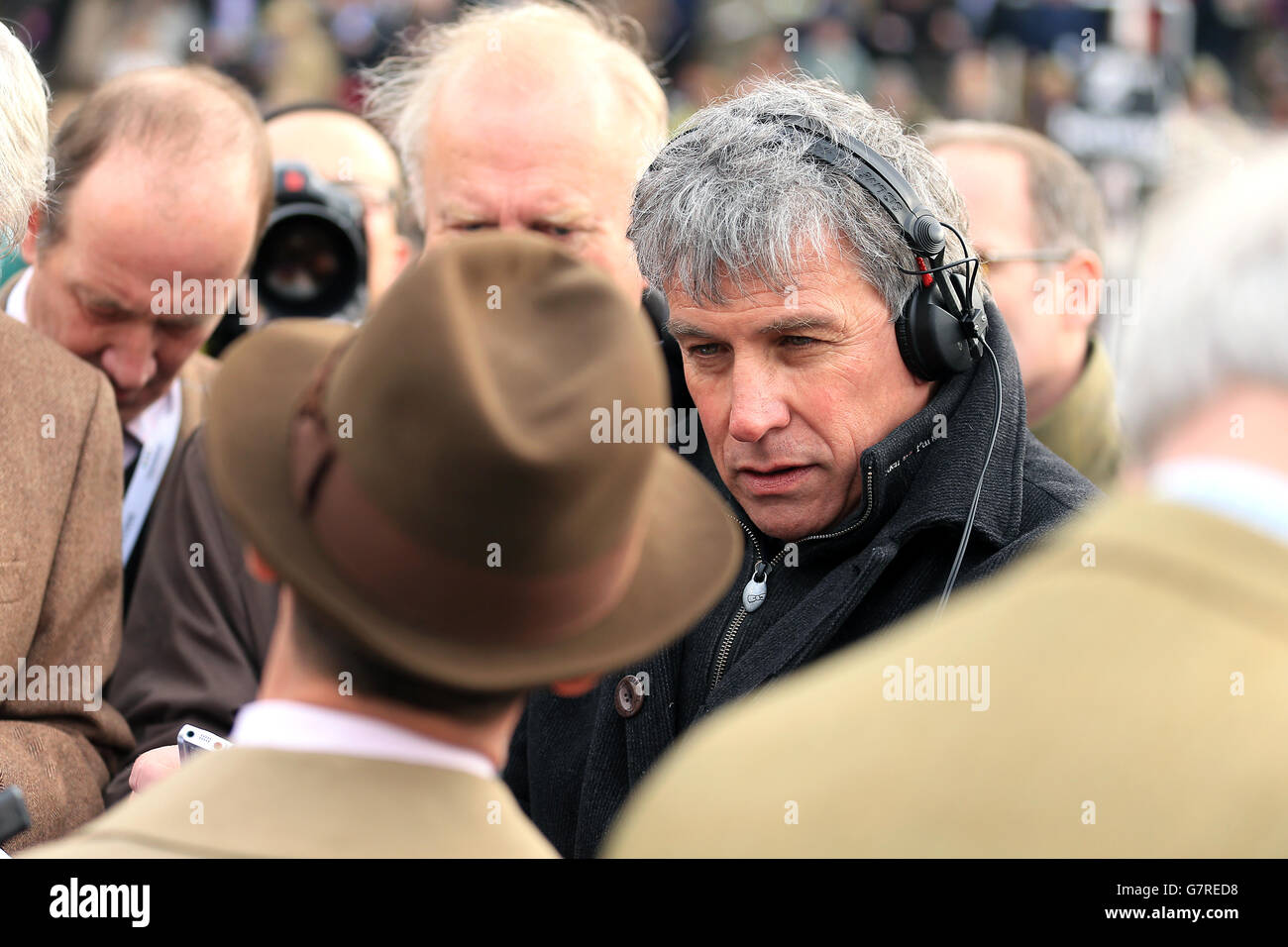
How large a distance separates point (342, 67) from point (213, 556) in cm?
788

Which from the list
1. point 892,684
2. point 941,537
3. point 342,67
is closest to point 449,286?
point 892,684

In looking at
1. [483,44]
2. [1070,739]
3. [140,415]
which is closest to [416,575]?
[1070,739]

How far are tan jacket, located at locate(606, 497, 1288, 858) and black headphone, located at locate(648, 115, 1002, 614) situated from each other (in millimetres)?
1121

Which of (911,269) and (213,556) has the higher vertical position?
(911,269)

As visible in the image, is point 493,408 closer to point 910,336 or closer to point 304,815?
point 304,815

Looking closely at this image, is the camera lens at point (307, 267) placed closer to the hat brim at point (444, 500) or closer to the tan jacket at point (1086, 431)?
the tan jacket at point (1086, 431)

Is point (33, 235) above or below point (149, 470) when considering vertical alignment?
above

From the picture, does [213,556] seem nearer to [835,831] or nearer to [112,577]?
[112,577]

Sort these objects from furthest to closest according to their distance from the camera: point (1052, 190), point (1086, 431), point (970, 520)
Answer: point (1052, 190)
point (1086, 431)
point (970, 520)

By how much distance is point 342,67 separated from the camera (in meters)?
9.96

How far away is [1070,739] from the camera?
3.24 ft

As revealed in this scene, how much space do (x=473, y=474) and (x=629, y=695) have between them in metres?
1.16

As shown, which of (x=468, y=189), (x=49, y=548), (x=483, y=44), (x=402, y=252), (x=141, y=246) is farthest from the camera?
(x=402, y=252)

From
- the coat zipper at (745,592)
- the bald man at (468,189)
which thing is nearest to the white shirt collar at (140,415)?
the bald man at (468,189)
